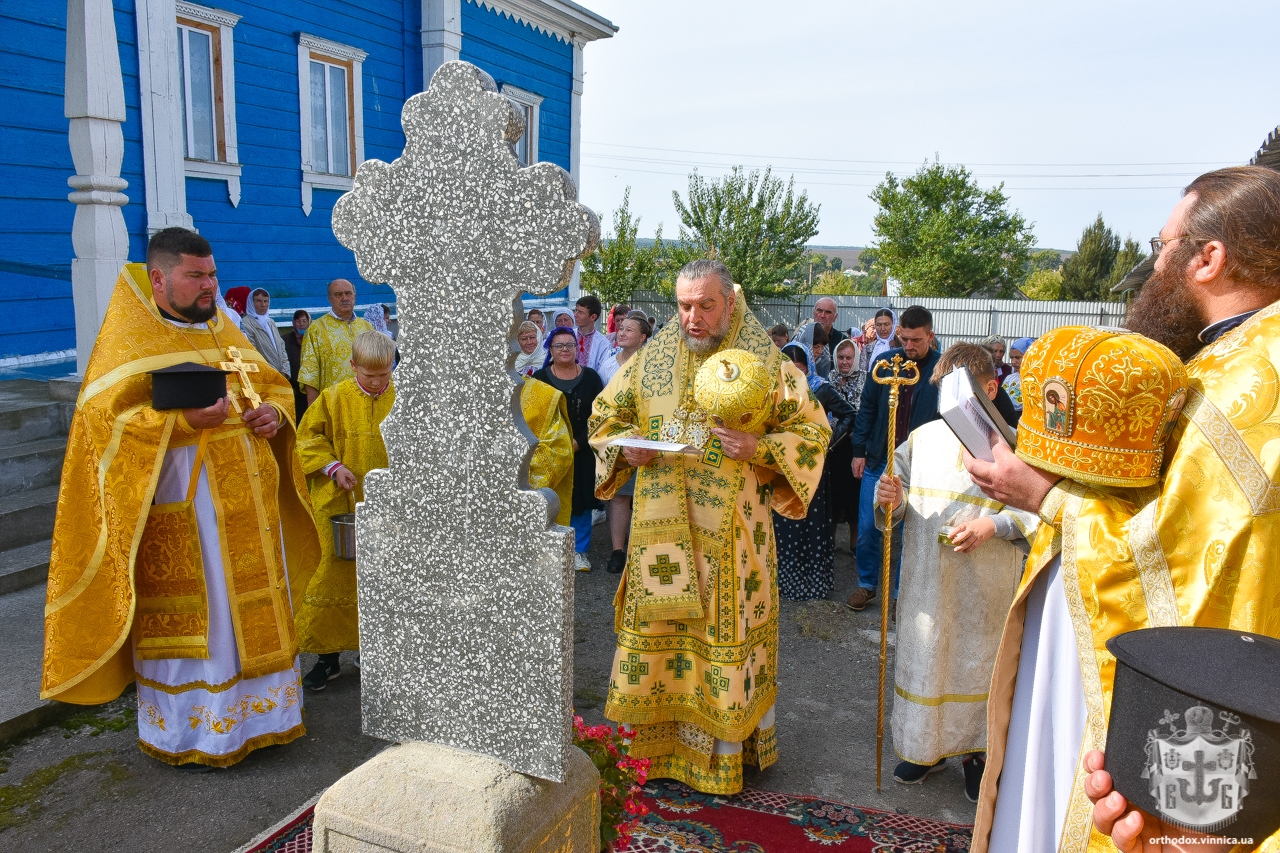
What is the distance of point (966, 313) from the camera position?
2797cm

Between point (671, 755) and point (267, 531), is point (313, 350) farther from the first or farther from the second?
point (671, 755)

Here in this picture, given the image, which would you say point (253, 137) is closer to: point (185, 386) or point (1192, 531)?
point (185, 386)

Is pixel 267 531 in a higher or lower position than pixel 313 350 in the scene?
lower

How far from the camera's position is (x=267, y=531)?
391cm

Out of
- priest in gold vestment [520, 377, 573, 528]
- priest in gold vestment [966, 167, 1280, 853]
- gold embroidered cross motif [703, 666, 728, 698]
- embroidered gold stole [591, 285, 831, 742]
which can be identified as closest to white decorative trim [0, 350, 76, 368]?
priest in gold vestment [520, 377, 573, 528]

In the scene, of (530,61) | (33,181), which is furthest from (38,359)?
(530,61)

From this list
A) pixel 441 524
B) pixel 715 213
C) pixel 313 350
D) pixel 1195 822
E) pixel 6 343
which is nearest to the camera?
pixel 1195 822

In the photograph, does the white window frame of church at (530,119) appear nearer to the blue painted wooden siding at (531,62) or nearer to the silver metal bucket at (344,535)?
the blue painted wooden siding at (531,62)

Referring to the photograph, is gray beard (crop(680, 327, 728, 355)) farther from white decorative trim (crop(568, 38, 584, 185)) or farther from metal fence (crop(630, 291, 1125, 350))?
metal fence (crop(630, 291, 1125, 350))

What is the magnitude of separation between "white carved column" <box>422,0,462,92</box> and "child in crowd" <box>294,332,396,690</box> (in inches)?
308

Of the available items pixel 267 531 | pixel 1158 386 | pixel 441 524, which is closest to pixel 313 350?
pixel 267 531

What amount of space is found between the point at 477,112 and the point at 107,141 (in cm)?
577

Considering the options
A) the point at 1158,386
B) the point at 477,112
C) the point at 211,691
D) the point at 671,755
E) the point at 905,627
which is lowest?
the point at 671,755

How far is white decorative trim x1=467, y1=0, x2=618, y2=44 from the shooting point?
12.6 meters
